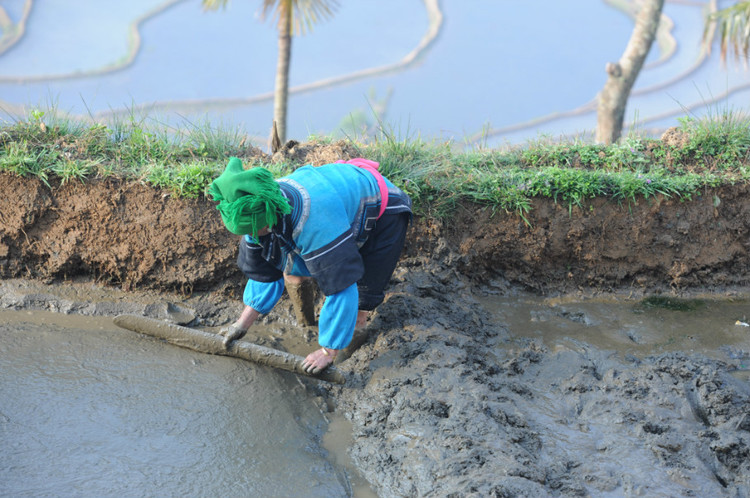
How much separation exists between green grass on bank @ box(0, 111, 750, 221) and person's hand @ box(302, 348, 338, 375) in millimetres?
1377

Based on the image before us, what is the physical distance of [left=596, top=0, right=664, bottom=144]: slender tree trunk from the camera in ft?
23.3

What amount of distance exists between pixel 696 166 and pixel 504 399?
2741mm

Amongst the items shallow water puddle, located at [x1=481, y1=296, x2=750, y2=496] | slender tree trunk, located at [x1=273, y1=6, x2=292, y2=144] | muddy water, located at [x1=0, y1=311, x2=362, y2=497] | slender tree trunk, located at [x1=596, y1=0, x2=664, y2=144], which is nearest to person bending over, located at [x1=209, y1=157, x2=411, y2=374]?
muddy water, located at [x1=0, y1=311, x2=362, y2=497]

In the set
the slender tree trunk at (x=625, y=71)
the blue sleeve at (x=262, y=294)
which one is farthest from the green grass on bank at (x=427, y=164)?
the slender tree trunk at (x=625, y=71)

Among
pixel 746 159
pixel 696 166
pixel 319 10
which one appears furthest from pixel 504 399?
pixel 319 10

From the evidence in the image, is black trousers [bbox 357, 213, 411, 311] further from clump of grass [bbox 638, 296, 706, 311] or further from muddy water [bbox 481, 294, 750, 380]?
clump of grass [bbox 638, 296, 706, 311]

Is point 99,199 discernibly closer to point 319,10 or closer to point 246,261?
point 246,261

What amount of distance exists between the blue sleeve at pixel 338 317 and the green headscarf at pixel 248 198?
501 mm

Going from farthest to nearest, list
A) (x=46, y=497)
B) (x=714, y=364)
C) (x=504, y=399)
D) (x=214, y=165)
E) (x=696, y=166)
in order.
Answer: (x=696, y=166), (x=214, y=165), (x=714, y=364), (x=504, y=399), (x=46, y=497)

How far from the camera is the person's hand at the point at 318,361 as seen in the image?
3098mm

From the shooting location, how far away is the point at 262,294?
10.7ft

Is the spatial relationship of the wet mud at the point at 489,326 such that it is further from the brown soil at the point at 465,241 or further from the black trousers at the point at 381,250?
the black trousers at the point at 381,250

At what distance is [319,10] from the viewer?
25.2 ft

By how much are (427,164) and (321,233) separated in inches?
67.1
